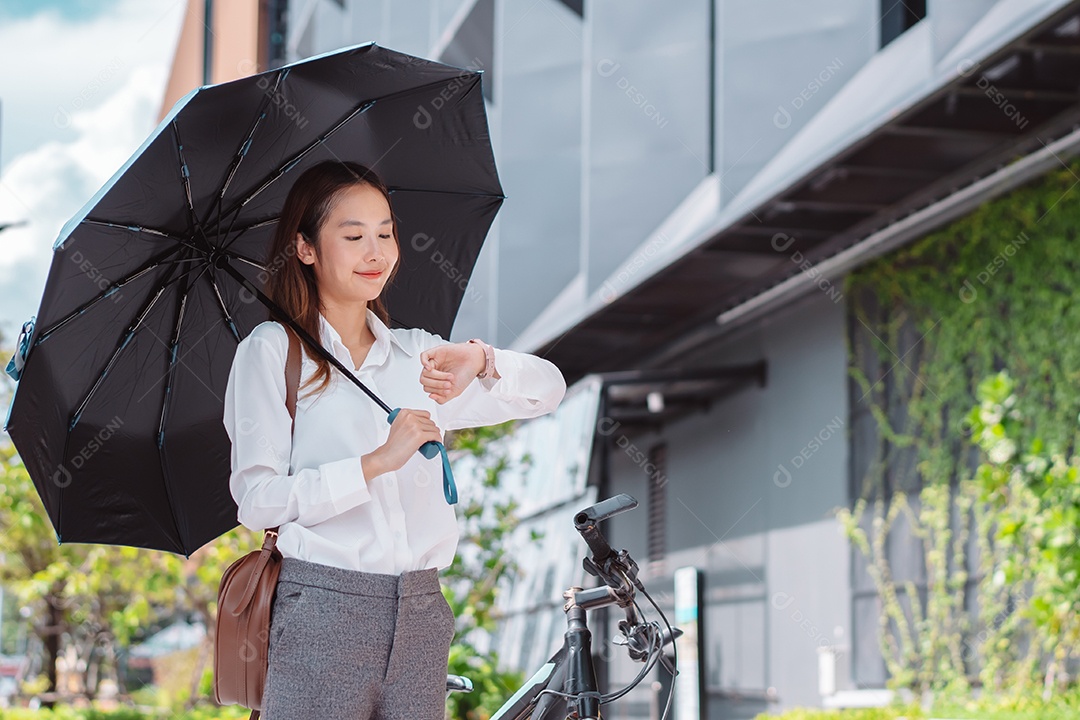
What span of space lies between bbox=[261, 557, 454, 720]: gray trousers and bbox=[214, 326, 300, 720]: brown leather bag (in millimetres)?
24

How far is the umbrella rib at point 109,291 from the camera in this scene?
258 cm

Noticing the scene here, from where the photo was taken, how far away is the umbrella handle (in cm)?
201

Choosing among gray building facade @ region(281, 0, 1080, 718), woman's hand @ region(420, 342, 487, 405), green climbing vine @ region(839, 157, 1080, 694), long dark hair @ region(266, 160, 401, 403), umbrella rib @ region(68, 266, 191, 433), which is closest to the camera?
woman's hand @ region(420, 342, 487, 405)

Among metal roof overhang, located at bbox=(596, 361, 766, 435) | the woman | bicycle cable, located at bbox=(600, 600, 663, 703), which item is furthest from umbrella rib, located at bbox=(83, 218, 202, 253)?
metal roof overhang, located at bbox=(596, 361, 766, 435)

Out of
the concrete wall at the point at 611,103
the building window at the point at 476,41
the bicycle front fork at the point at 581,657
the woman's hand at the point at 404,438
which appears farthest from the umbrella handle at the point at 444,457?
the building window at the point at 476,41

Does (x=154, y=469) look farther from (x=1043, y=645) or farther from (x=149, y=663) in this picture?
(x=149, y=663)

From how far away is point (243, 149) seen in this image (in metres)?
2.61

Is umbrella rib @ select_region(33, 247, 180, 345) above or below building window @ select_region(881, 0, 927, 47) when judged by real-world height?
below

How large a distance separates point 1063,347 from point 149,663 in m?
25.7

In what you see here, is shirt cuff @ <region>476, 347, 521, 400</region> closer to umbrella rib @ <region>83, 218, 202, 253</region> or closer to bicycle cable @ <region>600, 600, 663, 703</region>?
bicycle cable @ <region>600, 600, 663, 703</region>

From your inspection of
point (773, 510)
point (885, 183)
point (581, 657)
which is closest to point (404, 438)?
point (581, 657)

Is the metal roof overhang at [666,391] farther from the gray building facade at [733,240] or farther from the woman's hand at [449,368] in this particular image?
the woman's hand at [449,368]

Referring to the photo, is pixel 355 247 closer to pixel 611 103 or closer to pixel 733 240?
pixel 733 240

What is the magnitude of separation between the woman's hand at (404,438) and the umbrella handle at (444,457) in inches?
0.5
